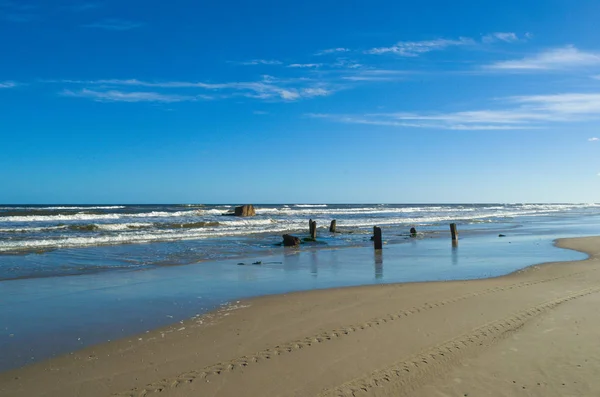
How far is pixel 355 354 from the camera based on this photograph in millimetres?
5793

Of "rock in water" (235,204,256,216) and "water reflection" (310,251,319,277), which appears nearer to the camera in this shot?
"water reflection" (310,251,319,277)

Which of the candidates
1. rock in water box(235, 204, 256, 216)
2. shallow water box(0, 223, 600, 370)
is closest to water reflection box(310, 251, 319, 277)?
shallow water box(0, 223, 600, 370)

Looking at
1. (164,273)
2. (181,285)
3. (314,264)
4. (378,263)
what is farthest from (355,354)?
(378,263)

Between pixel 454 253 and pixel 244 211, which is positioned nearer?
pixel 454 253

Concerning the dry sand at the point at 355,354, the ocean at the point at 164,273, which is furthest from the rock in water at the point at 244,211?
the dry sand at the point at 355,354

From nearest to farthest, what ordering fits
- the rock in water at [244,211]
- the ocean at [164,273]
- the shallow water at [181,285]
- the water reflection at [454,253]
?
the shallow water at [181,285], the ocean at [164,273], the water reflection at [454,253], the rock in water at [244,211]

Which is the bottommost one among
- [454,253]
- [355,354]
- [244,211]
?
[454,253]

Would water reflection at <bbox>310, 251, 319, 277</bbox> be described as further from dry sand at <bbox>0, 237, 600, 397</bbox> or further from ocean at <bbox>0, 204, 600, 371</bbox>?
dry sand at <bbox>0, 237, 600, 397</bbox>

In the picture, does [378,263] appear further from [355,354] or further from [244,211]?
[244,211]

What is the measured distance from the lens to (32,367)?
5543 mm

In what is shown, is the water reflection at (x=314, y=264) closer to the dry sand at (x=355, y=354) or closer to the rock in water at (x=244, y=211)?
the dry sand at (x=355, y=354)

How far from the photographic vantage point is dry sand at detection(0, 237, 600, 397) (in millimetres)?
4863

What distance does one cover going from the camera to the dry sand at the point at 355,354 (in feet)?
16.0

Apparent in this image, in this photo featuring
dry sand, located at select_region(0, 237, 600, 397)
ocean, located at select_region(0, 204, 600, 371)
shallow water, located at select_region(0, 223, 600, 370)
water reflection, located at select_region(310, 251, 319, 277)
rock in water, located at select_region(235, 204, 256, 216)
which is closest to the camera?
dry sand, located at select_region(0, 237, 600, 397)
